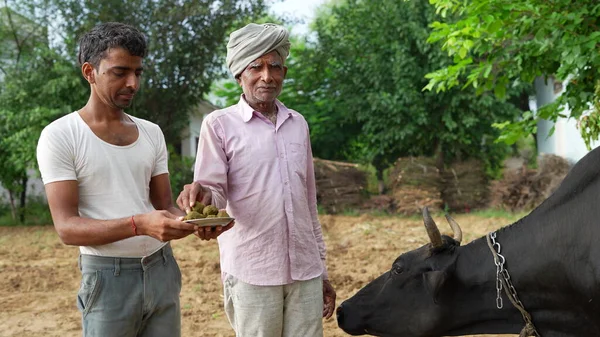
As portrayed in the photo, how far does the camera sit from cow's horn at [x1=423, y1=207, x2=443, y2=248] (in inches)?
120

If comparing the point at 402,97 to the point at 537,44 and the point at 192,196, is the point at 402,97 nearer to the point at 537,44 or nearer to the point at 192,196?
the point at 537,44

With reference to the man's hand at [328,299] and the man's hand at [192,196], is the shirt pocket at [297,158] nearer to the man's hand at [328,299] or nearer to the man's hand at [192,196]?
the man's hand at [192,196]

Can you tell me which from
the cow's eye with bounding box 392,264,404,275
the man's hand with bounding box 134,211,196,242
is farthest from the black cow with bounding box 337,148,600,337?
the man's hand with bounding box 134,211,196,242

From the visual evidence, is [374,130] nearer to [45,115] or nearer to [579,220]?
[45,115]

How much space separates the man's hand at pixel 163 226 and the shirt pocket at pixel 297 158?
2.53ft

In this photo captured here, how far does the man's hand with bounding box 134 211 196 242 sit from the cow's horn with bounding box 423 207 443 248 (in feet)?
4.20

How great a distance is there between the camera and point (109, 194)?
2.44 m

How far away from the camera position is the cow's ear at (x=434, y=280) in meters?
3.04

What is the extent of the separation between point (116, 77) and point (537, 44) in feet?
11.5

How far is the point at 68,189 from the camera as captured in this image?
7.55 ft

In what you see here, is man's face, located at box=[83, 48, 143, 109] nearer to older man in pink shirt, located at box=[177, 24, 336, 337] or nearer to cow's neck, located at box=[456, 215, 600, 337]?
older man in pink shirt, located at box=[177, 24, 336, 337]

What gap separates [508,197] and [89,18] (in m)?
10.3

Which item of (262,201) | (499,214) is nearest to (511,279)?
(262,201)

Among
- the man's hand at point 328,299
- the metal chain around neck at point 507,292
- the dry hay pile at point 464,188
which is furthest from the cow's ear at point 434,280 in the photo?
the dry hay pile at point 464,188
